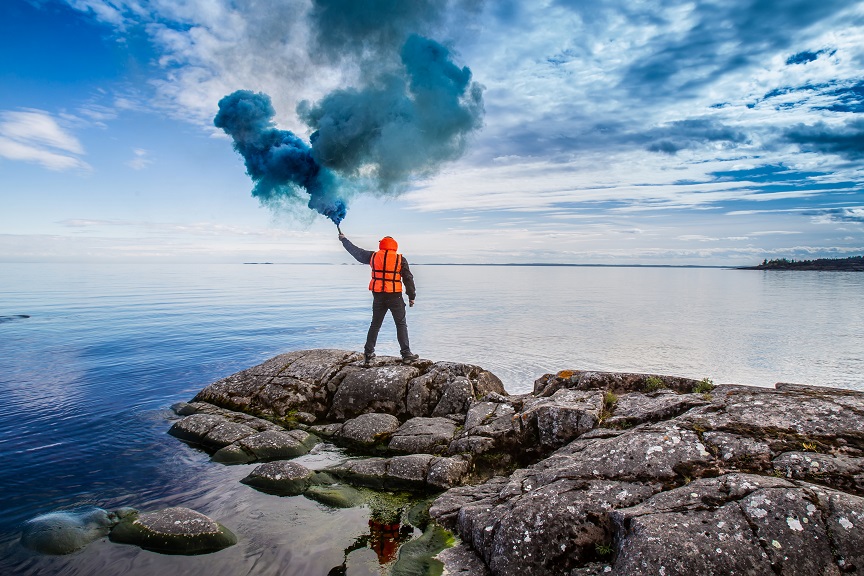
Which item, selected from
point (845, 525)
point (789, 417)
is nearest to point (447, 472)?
point (789, 417)

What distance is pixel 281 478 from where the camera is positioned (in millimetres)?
10000

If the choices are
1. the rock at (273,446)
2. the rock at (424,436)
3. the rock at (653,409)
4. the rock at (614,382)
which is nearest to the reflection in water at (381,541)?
the rock at (424,436)

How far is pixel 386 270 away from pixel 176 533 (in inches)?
354

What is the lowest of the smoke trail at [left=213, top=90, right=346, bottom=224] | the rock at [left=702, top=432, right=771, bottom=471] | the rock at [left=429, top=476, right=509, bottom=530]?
the rock at [left=429, top=476, right=509, bottom=530]

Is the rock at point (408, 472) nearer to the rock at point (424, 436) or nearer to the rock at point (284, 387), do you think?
the rock at point (424, 436)

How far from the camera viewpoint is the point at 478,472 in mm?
10344

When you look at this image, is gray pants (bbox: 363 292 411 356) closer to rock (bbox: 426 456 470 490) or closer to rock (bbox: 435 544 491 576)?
rock (bbox: 426 456 470 490)

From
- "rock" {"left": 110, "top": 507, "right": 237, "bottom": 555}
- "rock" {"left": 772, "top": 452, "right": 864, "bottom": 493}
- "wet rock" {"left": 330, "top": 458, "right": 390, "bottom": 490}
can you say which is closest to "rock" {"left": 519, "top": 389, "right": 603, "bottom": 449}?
"wet rock" {"left": 330, "top": 458, "right": 390, "bottom": 490}

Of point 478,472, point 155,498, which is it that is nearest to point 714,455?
point 478,472

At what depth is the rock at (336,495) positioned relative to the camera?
30.7 feet

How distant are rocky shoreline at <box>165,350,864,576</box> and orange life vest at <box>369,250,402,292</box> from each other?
330 cm

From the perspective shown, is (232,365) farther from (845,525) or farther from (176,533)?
(845,525)

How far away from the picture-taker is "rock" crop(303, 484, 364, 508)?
30.7 feet

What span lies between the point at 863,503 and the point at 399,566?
240 inches
